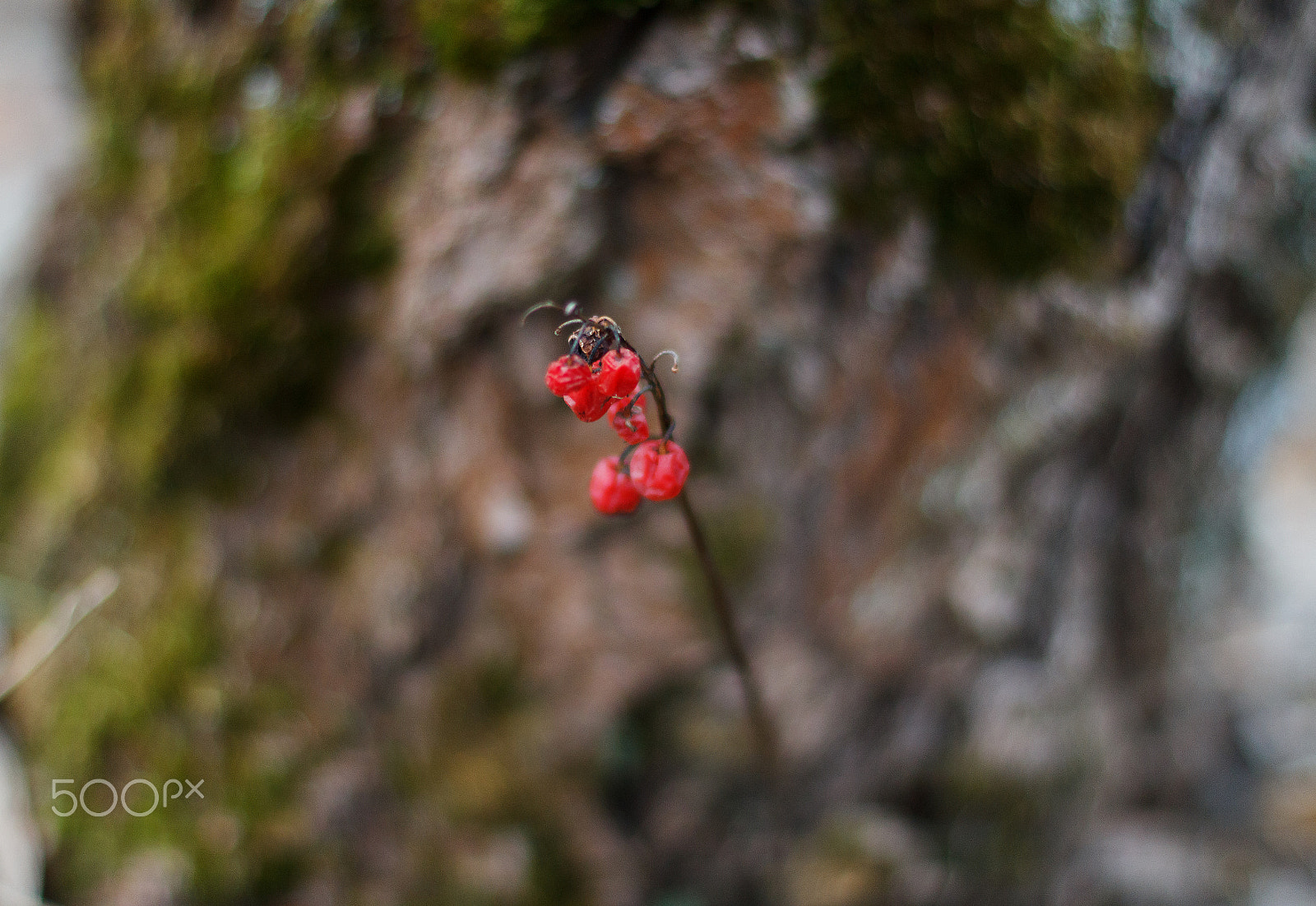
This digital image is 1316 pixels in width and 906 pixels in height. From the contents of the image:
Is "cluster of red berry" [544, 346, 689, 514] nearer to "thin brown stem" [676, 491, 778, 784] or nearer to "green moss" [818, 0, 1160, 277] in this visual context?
"thin brown stem" [676, 491, 778, 784]

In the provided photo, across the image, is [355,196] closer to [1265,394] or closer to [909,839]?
[909,839]

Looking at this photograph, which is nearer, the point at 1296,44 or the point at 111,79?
the point at 1296,44

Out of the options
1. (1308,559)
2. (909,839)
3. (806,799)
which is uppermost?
(806,799)

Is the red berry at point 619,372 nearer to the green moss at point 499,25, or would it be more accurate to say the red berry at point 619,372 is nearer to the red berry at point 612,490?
the red berry at point 612,490

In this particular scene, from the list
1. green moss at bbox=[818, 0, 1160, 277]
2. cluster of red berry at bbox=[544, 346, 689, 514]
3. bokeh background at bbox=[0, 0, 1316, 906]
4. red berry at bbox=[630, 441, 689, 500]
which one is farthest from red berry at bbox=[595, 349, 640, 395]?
green moss at bbox=[818, 0, 1160, 277]

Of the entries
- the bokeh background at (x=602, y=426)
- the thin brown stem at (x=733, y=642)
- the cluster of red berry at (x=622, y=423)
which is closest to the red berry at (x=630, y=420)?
the cluster of red berry at (x=622, y=423)

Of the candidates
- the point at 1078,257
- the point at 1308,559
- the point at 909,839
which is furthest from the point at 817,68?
the point at 1308,559

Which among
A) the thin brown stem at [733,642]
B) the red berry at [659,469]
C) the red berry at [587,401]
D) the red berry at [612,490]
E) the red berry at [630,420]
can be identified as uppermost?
the red berry at [587,401]

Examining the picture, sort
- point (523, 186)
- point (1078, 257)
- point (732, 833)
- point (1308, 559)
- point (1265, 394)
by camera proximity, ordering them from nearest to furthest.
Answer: point (523, 186) → point (1078, 257) → point (732, 833) → point (1265, 394) → point (1308, 559)
